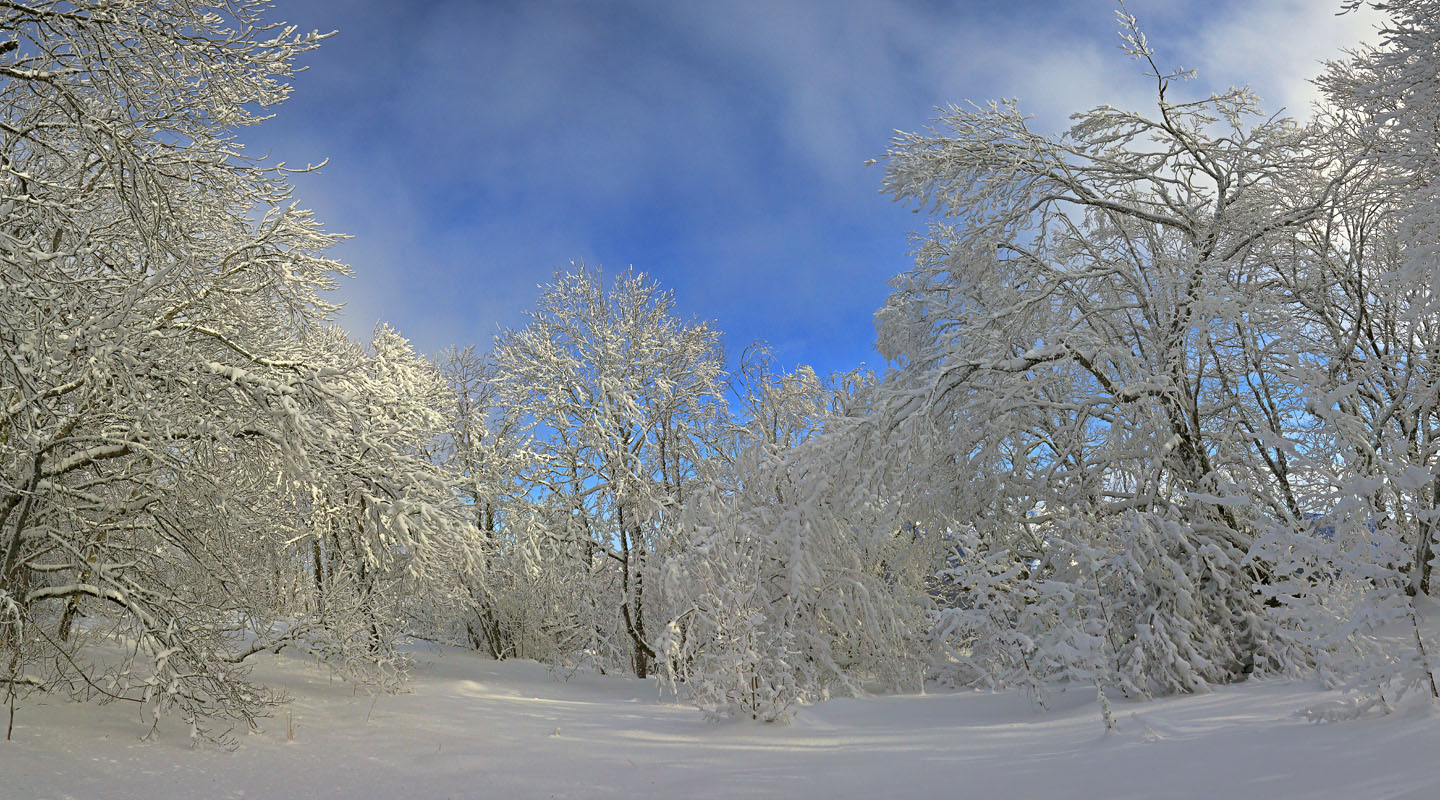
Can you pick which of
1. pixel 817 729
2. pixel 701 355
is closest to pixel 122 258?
pixel 817 729

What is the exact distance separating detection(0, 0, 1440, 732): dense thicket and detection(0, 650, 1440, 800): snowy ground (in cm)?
45

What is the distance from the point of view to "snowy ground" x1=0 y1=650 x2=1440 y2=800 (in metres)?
3.98

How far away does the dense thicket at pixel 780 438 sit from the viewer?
5.29 metres

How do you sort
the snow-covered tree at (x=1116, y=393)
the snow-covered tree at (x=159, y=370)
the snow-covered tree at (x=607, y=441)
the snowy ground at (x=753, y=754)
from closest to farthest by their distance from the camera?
the snowy ground at (x=753, y=754), the snow-covered tree at (x=159, y=370), the snow-covered tree at (x=1116, y=393), the snow-covered tree at (x=607, y=441)

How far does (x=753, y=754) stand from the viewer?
6.17 m

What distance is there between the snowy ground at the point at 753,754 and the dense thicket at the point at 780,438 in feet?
1.48

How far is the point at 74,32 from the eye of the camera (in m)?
5.03

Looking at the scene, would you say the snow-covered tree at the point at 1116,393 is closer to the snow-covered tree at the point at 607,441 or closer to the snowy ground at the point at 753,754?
the snowy ground at the point at 753,754

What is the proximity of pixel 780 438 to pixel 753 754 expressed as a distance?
705 cm

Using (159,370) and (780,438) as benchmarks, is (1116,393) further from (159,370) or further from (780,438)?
(159,370)

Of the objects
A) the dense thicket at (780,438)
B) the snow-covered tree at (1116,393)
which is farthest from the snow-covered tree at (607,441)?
the snow-covered tree at (1116,393)

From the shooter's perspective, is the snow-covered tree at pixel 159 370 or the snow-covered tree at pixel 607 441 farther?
the snow-covered tree at pixel 607 441

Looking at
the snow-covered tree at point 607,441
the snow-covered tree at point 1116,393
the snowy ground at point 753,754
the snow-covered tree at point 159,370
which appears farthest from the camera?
the snow-covered tree at point 607,441

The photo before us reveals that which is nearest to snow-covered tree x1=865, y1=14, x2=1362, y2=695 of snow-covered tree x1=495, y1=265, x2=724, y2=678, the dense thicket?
the dense thicket
